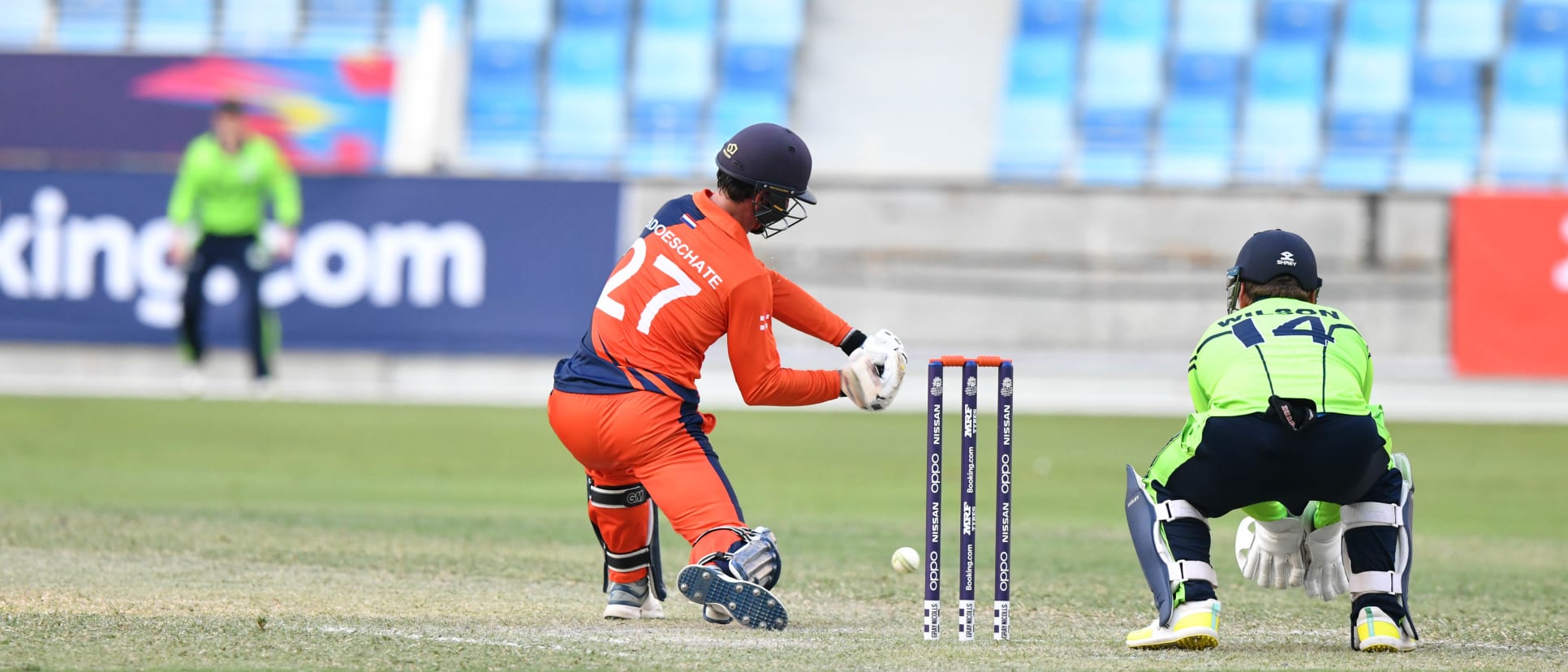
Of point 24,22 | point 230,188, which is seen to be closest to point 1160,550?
point 230,188

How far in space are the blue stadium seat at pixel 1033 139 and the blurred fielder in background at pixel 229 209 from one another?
755 cm

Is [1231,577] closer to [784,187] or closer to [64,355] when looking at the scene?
[784,187]

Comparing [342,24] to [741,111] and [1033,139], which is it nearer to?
[741,111]

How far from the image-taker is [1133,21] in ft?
71.2

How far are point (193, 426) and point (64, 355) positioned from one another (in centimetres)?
384

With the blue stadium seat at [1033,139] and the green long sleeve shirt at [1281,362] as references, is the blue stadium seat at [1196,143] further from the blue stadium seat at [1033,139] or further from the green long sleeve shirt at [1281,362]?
the green long sleeve shirt at [1281,362]

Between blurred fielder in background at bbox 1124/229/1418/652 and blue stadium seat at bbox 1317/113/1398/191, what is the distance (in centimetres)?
1467

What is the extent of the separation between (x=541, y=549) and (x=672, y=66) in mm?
13603

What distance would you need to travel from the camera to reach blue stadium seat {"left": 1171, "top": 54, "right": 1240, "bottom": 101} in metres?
21.0

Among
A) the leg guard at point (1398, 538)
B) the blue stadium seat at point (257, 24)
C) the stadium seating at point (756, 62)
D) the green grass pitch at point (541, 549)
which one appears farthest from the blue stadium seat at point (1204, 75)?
the leg guard at point (1398, 538)

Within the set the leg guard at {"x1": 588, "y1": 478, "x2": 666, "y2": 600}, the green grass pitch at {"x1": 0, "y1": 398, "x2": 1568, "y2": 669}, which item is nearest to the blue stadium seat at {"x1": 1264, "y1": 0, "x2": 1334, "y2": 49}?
the green grass pitch at {"x1": 0, "y1": 398, "x2": 1568, "y2": 669}

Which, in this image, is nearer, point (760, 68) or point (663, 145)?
point (663, 145)

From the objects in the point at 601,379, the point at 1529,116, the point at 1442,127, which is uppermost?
the point at 1529,116

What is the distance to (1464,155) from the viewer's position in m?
20.1
